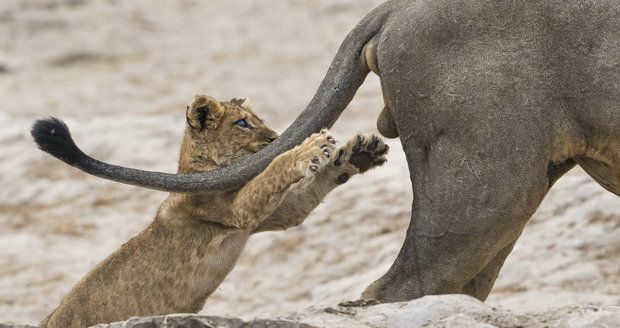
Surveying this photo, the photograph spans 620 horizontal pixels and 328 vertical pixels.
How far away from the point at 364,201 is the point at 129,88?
582cm

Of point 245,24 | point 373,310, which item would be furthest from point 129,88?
point 373,310

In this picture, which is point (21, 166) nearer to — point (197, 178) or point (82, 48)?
point (82, 48)

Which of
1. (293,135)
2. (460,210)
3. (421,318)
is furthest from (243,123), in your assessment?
(421,318)

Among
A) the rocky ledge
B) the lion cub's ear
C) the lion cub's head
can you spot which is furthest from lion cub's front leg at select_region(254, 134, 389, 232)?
the rocky ledge

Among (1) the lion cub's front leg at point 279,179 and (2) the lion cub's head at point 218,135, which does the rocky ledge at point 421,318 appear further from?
(2) the lion cub's head at point 218,135

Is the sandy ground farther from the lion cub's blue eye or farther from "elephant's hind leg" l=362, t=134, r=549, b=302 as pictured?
the lion cub's blue eye

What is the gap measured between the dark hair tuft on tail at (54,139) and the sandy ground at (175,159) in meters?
1.84

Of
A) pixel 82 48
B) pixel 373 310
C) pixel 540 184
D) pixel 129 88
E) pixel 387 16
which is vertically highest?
pixel 82 48

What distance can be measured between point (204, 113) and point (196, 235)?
1.74 ft

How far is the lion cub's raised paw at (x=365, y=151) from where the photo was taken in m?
5.47

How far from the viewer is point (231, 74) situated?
1595 centimetres

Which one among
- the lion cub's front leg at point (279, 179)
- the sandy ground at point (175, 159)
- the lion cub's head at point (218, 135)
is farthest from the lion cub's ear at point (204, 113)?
the sandy ground at point (175, 159)

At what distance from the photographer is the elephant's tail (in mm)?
5855

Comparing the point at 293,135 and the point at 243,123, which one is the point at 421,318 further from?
the point at 243,123
